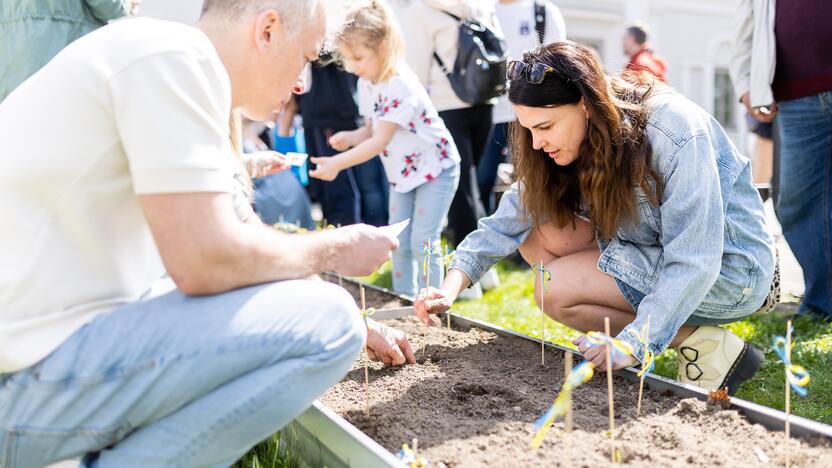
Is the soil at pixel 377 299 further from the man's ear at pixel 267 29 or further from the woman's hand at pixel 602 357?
the man's ear at pixel 267 29

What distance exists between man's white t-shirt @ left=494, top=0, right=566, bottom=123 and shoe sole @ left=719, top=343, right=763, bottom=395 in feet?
9.19

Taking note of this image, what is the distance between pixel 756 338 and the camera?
3309 millimetres

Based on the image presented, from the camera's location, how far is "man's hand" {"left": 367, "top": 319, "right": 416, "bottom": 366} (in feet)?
8.31

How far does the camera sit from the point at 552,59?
2.41m

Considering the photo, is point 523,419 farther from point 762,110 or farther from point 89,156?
point 762,110

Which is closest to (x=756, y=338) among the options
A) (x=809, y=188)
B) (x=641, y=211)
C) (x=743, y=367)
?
(x=809, y=188)

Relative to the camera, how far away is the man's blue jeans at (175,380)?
1.52m

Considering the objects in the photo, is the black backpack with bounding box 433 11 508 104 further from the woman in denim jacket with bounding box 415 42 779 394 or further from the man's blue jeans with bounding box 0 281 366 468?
the man's blue jeans with bounding box 0 281 366 468

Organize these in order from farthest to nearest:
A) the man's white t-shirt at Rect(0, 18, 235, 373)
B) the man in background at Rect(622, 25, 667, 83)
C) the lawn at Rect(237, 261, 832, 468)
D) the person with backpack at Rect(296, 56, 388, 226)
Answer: the man in background at Rect(622, 25, 667, 83)
the person with backpack at Rect(296, 56, 388, 226)
the lawn at Rect(237, 261, 832, 468)
the man's white t-shirt at Rect(0, 18, 235, 373)

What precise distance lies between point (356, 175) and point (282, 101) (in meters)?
3.80

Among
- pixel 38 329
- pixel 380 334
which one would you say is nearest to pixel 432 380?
pixel 380 334

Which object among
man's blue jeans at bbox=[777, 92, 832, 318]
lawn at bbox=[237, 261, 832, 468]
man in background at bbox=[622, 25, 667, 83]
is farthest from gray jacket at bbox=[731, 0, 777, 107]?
man in background at bbox=[622, 25, 667, 83]

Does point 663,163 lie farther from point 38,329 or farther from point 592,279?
point 38,329

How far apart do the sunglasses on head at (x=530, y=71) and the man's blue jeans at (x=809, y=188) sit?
1.78 m
